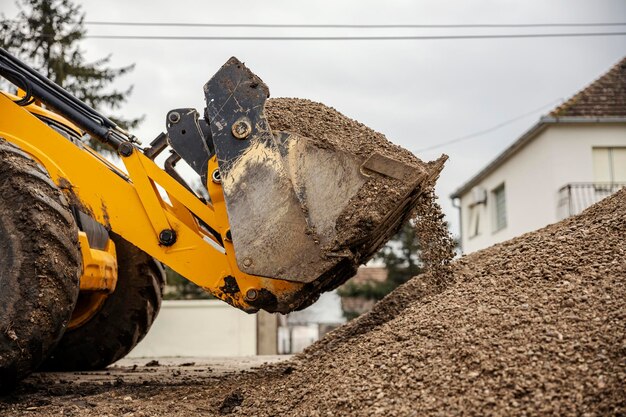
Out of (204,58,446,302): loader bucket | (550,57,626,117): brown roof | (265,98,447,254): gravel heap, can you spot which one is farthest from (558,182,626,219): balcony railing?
(204,58,446,302): loader bucket

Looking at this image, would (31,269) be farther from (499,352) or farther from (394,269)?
(394,269)

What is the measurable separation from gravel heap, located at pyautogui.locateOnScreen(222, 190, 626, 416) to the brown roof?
563 inches

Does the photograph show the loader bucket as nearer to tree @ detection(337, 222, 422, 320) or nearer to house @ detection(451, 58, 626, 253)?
house @ detection(451, 58, 626, 253)

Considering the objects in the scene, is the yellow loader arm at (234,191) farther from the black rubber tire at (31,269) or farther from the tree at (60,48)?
the tree at (60,48)

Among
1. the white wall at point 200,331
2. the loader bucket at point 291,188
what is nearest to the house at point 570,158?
the white wall at point 200,331

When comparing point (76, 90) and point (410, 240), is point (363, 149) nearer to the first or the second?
point (76, 90)

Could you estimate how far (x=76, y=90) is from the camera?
16.5m

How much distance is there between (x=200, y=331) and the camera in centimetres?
1111

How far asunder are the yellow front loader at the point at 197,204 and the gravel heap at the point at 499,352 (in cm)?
46

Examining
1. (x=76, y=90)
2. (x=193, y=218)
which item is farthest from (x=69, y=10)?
(x=193, y=218)

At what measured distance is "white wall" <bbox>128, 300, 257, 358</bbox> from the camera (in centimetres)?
1101

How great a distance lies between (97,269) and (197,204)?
104 centimetres

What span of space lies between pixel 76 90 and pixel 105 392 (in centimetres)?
1331

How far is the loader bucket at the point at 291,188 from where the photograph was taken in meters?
3.72
